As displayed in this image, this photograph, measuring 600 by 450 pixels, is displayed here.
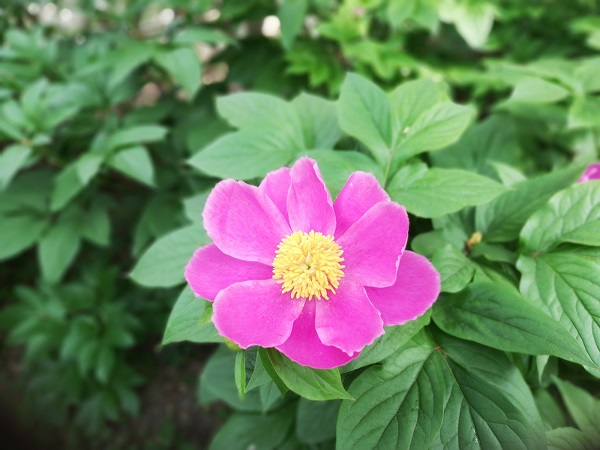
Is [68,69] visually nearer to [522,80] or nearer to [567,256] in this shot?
[522,80]

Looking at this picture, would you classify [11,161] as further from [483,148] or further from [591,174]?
[591,174]

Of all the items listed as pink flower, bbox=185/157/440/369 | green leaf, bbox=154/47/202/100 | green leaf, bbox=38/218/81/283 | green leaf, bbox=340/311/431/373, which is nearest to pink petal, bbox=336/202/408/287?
pink flower, bbox=185/157/440/369

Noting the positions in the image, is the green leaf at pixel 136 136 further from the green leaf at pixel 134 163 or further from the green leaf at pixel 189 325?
the green leaf at pixel 189 325

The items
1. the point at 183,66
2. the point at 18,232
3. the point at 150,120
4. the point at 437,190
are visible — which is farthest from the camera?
the point at 150,120

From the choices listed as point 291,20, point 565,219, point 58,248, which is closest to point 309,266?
point 565,219

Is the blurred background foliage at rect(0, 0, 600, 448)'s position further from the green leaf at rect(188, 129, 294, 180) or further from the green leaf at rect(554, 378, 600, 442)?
the green leaf at rect(554, 378, 600, 442)
